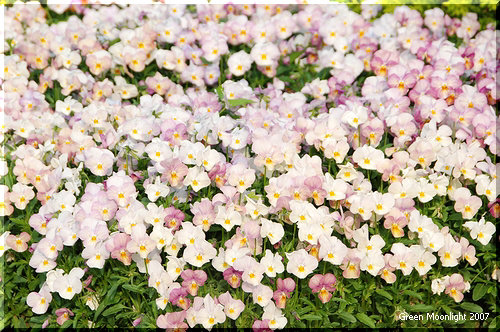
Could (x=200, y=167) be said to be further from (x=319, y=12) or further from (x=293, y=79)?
(x=319, y=12)

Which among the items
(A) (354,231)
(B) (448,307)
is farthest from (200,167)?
(B) (448,307)

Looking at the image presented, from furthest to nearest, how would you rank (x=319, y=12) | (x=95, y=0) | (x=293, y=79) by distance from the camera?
(x=95, y=0), (x=319, y=12), (x=293, y=79)

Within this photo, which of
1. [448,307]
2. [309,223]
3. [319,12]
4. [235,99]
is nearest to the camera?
[309,223]

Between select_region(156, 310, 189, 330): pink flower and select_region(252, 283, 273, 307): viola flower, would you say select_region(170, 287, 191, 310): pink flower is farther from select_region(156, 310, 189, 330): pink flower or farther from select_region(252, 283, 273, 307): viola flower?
select_region(252, 283, 273, 307): viola flower

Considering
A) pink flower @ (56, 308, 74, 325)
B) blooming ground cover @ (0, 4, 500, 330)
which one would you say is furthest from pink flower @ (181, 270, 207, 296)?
pink flower @ (56, 308, 74, 325)

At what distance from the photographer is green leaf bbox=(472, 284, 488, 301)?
279cm

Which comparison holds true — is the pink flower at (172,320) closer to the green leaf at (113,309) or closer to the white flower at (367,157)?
the green leaf at (113,309)

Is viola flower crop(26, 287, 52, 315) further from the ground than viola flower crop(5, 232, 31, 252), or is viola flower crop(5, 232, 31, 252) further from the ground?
viola flower crop(5, 232, 31, 252)

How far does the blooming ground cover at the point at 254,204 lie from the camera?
2.62 metres

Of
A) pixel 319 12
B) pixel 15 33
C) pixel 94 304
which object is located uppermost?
pixel 319 12

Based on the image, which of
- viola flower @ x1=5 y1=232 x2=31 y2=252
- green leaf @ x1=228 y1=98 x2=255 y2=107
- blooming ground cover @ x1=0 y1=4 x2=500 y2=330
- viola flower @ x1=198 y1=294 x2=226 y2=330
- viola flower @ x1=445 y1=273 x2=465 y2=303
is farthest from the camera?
green leaf @ x1=228 y1=98 x2=255 y2=107

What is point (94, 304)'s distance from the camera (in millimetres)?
2699

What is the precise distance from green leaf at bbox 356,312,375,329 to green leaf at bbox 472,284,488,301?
0.49 m

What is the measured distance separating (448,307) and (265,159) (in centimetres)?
104
